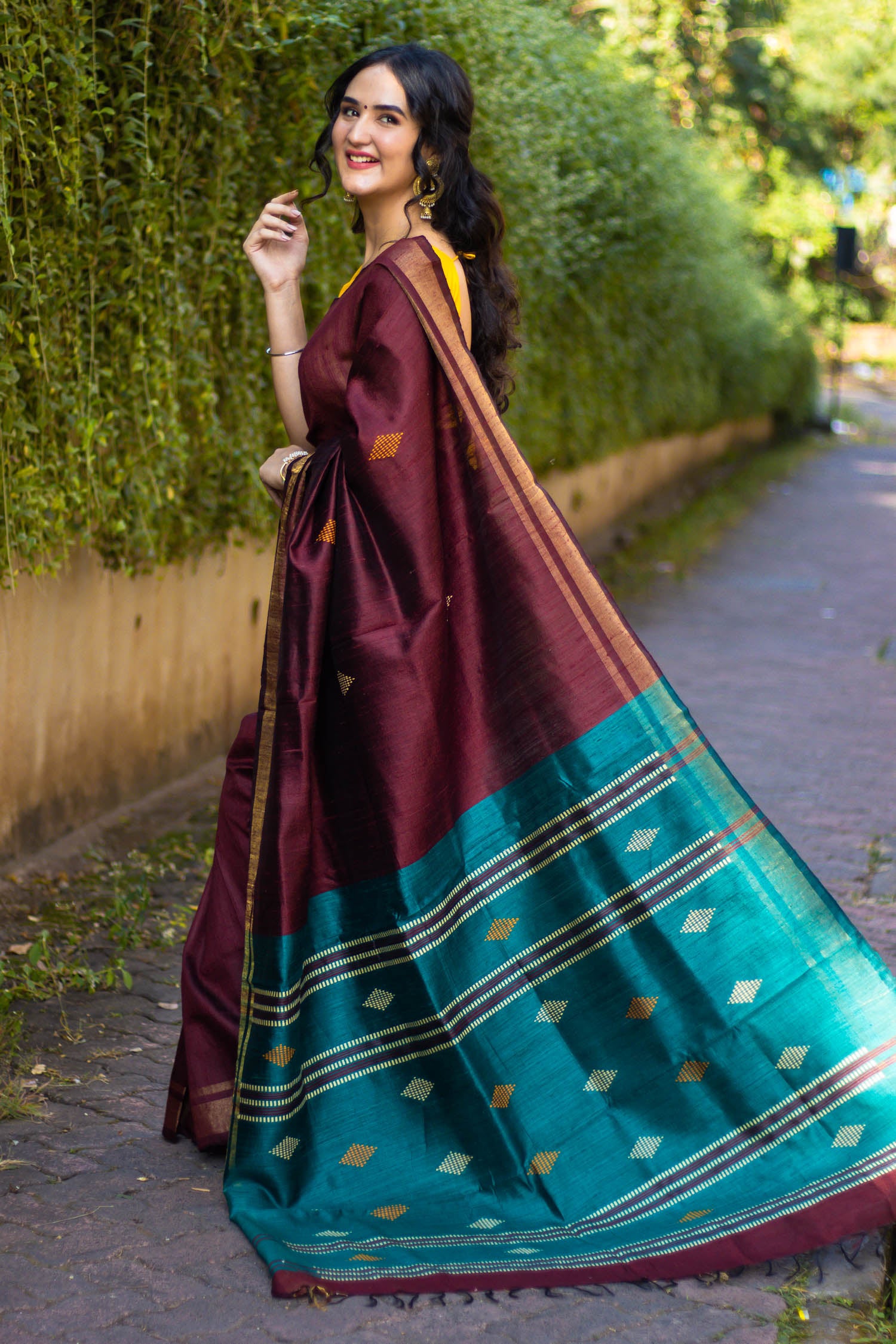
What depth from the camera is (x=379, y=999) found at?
102 inches

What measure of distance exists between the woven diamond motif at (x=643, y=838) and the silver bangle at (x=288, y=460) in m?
0.92

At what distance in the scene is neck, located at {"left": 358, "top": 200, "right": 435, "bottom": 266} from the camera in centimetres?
266

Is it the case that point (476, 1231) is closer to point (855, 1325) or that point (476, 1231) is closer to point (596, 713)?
point (855, 1325)

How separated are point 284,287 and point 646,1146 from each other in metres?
1.75

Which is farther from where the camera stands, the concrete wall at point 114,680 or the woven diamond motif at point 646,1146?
the concrete wall at point 114,680

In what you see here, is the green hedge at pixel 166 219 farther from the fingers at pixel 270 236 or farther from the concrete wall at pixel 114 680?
the fingers at pixel 270 236

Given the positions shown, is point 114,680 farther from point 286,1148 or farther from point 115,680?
point 286,1148

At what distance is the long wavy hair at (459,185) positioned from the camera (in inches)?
102

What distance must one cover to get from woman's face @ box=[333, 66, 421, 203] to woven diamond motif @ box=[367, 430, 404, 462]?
479mm

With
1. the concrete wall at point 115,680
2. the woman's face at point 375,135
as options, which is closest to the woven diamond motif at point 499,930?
the woman's face at point 375,135

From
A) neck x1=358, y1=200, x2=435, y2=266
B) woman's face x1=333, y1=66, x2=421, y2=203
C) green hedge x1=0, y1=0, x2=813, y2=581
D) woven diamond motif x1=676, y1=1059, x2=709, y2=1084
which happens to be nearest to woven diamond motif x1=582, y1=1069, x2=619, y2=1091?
woven diamond motif x1=676, y1=1059, x2=709, y2=1084

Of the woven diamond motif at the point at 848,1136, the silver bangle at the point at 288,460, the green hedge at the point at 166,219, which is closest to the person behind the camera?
the woven diamond motif at the point at 848,1136

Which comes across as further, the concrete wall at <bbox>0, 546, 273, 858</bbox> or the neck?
the concrete wall at <bbox>0, 546, 273, 858</bbox>

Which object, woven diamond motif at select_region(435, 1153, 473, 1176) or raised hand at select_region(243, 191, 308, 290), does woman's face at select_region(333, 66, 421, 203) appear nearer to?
raised hand at select_region(243, 191, 308, 290)
